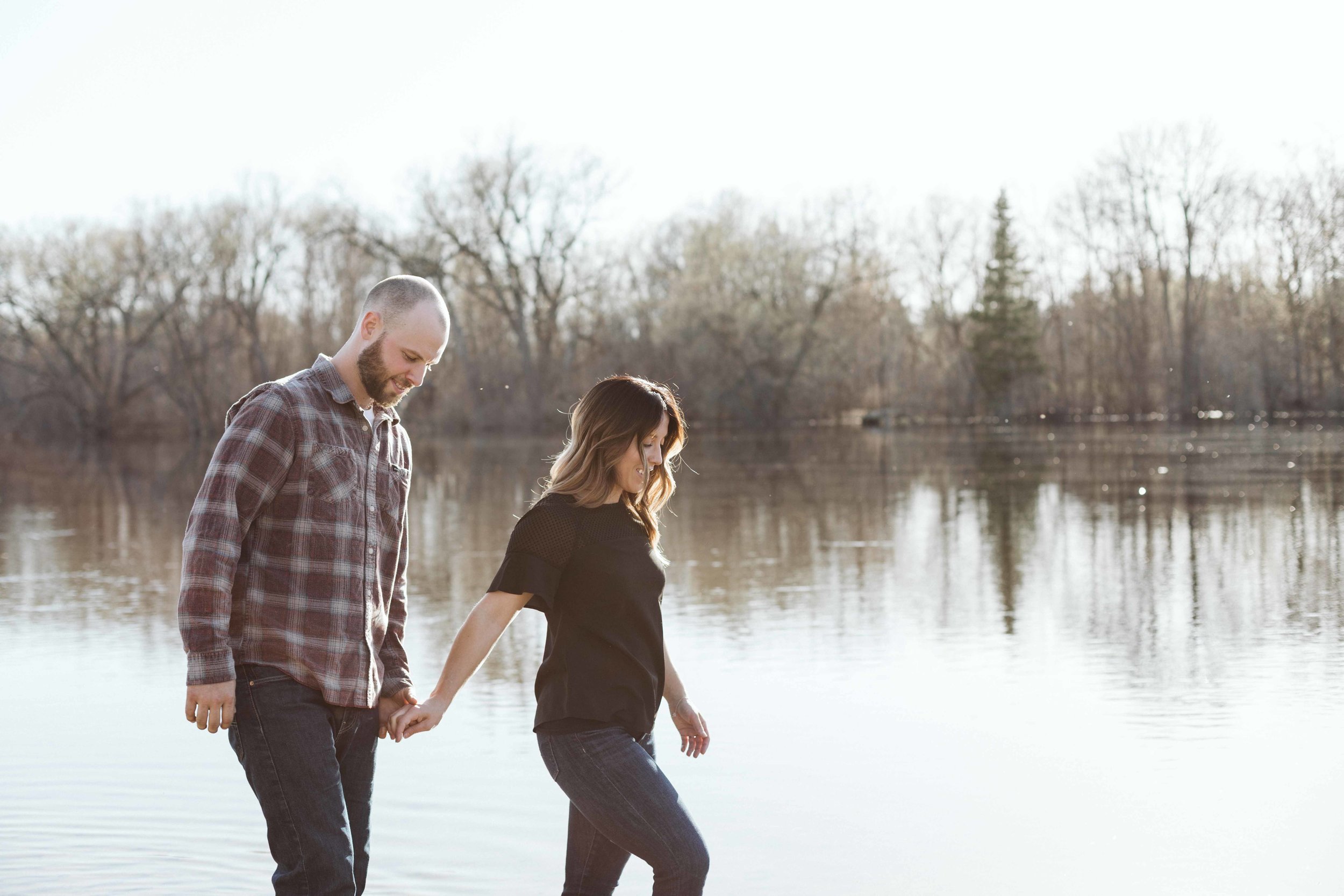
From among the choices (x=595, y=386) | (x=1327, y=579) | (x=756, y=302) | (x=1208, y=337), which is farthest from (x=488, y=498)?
(x=1208, y=337)

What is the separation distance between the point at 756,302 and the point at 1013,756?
5760 cm

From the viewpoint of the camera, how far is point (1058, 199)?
70.1 metres

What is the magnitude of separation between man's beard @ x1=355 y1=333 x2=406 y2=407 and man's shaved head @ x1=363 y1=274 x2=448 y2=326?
0.18 ft

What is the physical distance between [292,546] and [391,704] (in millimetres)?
572

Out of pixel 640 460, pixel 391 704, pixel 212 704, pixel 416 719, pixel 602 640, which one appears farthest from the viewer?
pixel 391 704

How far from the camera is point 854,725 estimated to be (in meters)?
7.36

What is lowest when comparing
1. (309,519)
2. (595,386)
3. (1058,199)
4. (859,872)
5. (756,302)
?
(859,872)

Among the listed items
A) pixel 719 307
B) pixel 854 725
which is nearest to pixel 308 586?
pixel 854 725

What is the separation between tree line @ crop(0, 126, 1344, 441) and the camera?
208 feet

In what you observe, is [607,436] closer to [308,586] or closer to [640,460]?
[640,460]

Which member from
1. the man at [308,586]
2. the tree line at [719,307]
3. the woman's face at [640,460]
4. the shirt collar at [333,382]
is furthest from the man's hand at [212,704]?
the tree line at [719,307]

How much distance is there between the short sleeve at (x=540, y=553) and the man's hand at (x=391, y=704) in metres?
0.48

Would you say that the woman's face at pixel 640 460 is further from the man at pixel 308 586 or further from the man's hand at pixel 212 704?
the man's hand at pixel 212 704

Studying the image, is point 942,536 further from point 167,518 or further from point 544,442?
point 544,442
